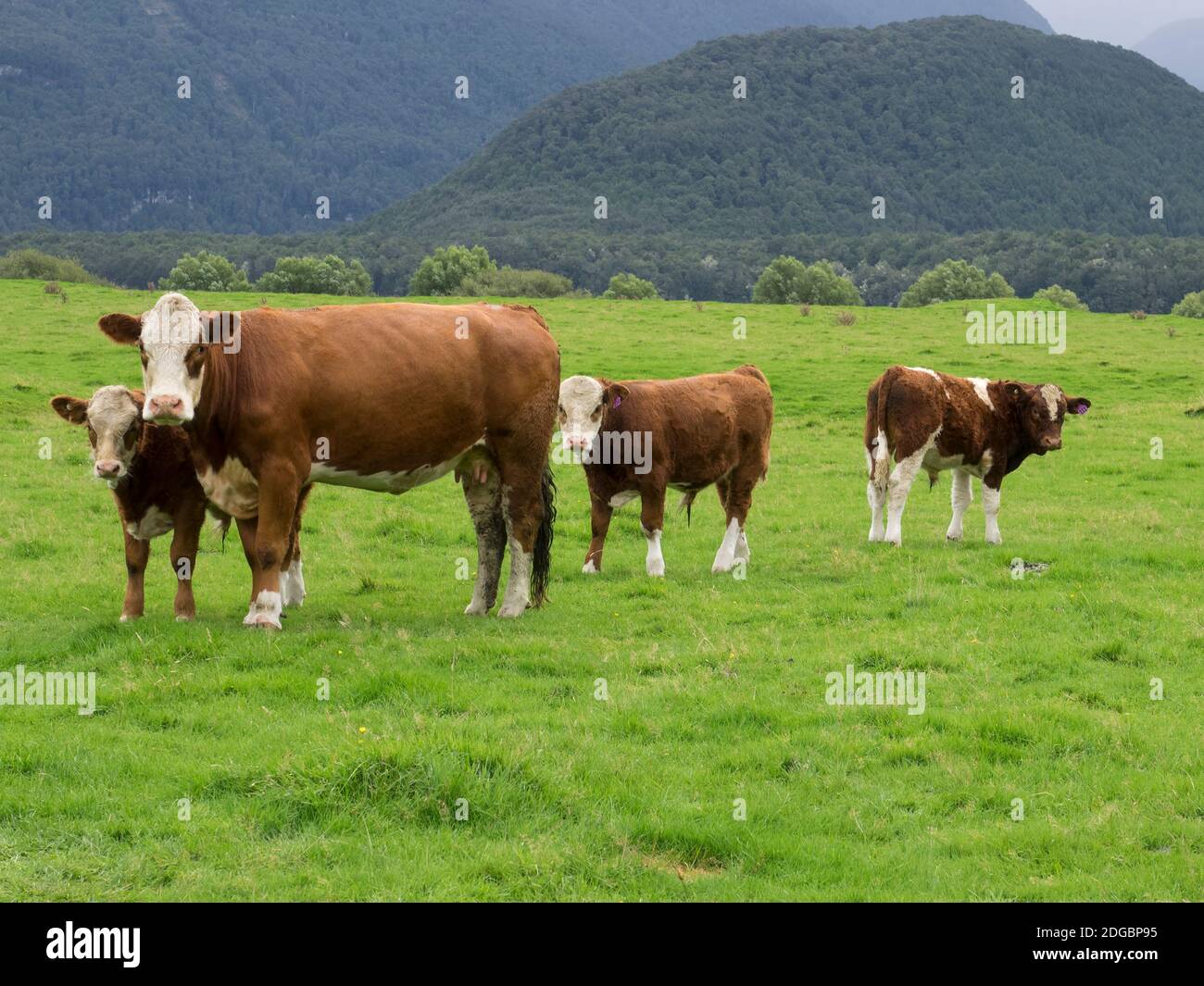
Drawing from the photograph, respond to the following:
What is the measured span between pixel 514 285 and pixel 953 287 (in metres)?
25.7

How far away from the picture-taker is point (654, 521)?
13062mm

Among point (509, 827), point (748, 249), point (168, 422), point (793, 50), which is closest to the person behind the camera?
point (509, 827)

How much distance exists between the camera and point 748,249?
124 m

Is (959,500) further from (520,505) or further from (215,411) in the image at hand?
(215,411)

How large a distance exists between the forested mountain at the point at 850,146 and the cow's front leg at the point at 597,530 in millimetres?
124756

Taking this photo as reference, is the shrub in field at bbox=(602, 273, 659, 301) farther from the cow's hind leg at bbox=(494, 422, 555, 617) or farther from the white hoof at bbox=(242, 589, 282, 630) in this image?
the white hoof at bbox=(242, 589, 282, 630)

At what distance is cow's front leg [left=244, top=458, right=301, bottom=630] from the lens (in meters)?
9.59

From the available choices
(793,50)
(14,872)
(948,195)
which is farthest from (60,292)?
(793,50)

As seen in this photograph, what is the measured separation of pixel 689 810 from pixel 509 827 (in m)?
0.91

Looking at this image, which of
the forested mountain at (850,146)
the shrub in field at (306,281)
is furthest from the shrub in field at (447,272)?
the forested mountain at (850,146)

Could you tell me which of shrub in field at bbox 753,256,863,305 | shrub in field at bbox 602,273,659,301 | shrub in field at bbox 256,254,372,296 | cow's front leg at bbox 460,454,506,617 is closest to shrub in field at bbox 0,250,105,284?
shrub in field at bbox 256,254,372,296

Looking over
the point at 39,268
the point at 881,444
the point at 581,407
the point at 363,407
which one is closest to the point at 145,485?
the point at 363,407
